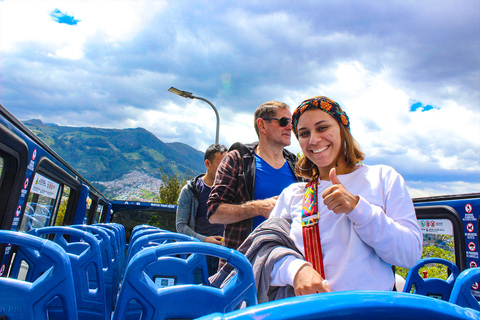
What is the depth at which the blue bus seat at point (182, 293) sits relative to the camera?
148 cm

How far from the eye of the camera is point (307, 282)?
46.3 inches

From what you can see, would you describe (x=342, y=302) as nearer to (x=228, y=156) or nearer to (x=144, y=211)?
(x=228, y=156)

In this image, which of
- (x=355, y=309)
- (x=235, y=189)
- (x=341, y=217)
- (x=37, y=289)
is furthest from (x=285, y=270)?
(x=235, y=189)

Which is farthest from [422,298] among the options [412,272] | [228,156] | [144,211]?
[144,211]

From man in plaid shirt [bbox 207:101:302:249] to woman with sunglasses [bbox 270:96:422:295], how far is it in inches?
30.3

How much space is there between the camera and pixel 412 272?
2.99m

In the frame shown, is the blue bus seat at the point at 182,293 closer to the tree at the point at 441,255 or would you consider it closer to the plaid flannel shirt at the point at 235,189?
the plaid flannel shirt at the point at 235,189

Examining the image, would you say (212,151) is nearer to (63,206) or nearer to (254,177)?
(254,177)

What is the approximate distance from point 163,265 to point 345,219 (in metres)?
1.46

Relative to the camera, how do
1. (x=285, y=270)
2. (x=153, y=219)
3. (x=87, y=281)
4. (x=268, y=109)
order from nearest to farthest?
1. (x=285, y=270)
2. (x=87, y=281)
3. (x=268, y=109)
4. (x=153, y=219)

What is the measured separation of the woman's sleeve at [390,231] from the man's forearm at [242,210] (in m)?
1.07

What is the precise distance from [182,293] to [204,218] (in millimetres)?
3096

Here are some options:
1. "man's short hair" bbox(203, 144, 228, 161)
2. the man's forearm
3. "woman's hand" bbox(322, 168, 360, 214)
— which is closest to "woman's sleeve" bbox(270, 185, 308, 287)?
"woman's hand" bbox(322, 168, 360, 214)

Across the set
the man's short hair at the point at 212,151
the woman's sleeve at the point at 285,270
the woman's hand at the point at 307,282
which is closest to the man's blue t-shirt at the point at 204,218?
the man's short hair at the point at 212,151
